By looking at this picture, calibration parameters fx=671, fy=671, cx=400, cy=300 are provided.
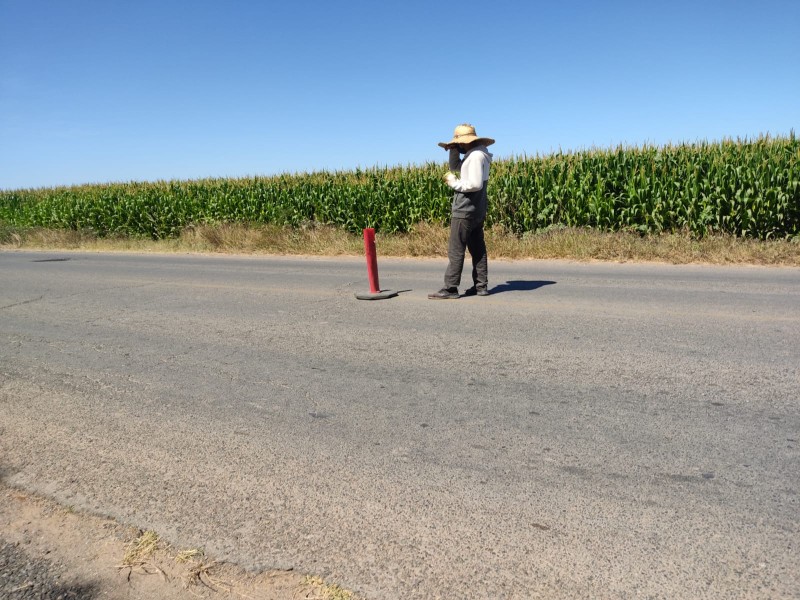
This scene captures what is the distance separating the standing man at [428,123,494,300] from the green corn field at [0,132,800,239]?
27.3ft

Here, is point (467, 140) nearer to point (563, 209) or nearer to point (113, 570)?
point (113, 570)

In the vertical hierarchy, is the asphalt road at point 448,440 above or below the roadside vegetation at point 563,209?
below

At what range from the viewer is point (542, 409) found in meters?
4.02

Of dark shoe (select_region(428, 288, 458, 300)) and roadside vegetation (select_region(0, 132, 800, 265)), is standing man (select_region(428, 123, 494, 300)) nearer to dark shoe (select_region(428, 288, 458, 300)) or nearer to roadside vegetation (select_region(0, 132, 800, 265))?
dark shoe (select_region(428, 288, 458, 300))

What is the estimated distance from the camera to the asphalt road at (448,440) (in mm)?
2490

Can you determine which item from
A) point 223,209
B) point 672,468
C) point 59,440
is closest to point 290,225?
point 223,209

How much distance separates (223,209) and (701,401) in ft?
74.1

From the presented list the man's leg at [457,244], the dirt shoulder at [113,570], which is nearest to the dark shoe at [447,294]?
the man's leg at [457,244]

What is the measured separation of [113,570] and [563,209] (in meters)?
15.1

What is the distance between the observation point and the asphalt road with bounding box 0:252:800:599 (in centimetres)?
249

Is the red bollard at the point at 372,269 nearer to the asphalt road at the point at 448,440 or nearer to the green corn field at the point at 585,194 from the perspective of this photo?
the asphalt road at the point at 448,440

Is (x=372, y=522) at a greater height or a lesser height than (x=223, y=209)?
lesser

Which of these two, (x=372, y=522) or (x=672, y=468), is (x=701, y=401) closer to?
(x=672, y=468)

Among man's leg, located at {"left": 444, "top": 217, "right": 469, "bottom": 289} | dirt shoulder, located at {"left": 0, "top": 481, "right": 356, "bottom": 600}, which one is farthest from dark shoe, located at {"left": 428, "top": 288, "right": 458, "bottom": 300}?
dirt shoulder, located at {"left": 0, "top": 481, "right": 356, "bottom": 600}
